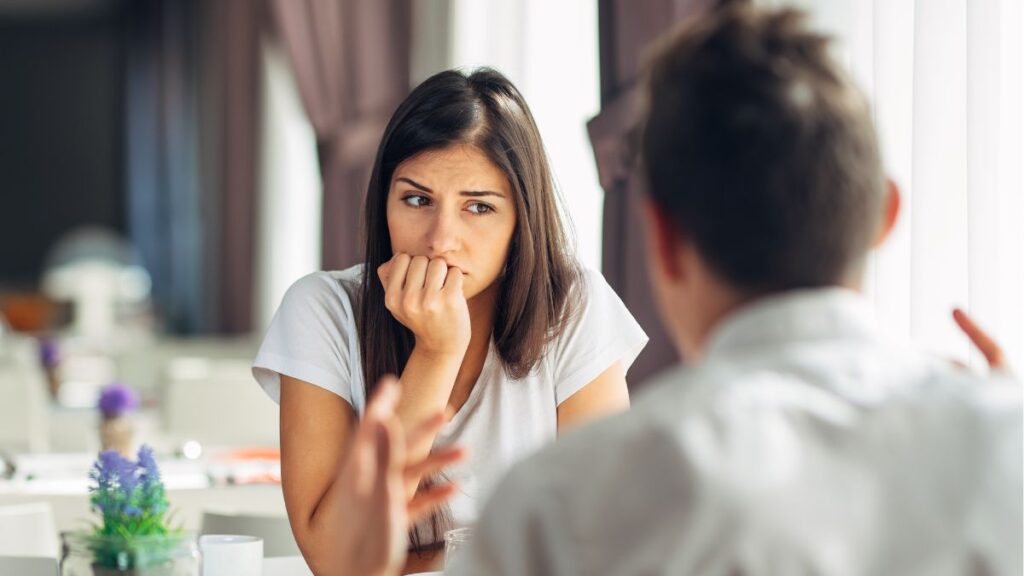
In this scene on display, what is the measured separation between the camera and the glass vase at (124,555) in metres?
1.37

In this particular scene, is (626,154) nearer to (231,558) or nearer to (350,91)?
(231,558)

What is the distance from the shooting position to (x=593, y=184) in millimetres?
3230

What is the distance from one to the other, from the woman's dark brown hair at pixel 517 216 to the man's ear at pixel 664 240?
1012 millimetres

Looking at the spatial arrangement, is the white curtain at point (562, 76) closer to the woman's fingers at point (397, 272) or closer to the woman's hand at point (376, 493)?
the woman's fingers at point (397, 272)

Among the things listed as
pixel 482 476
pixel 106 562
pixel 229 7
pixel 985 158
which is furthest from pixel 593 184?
pixel 229 7

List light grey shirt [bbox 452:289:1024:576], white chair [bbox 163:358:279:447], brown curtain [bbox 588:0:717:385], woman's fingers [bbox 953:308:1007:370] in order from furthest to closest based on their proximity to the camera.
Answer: white chair [bbox 163:358:279:447], brown curtain [bbox 588:0:717:385], woman's fingers [bbox 953:308:1007:370], light grey shirt [bbox 452:289:1024:576]

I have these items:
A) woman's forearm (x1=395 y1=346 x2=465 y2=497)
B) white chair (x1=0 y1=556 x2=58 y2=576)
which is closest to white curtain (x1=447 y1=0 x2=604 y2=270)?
woman's forearm (x1=395 y1=346 x2=465 y2=497)

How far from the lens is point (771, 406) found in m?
0.76

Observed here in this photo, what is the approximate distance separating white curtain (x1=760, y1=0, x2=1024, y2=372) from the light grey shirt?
3.12ft

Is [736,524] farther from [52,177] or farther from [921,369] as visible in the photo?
[52,177]

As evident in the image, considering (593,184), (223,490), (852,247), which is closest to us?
(852,247)

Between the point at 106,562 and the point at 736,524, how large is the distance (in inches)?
34.2

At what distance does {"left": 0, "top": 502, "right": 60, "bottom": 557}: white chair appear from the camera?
206 cm

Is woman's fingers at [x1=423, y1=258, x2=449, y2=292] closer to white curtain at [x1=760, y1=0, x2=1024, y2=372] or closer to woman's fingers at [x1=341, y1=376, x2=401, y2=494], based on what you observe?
white curtain at [x1=760, y1=0, x2=1024, y2=372]
